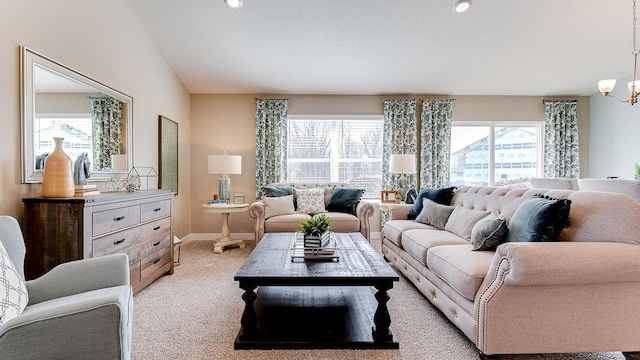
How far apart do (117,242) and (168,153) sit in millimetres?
2141

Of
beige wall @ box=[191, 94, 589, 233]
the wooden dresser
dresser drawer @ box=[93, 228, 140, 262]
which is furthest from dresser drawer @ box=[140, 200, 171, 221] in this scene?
beige wall @ box=[191, 94, 589, 233]

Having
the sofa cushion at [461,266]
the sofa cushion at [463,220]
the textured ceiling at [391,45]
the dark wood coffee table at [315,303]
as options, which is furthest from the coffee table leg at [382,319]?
the textured ceiling at [391,45]

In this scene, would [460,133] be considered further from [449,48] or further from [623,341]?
[623,341]

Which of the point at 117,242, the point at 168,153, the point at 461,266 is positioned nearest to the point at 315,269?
the point at 461,266

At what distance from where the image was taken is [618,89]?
15.9 ft

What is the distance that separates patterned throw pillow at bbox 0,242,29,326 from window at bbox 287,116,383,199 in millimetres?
3995

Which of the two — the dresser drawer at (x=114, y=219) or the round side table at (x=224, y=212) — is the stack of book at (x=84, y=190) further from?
the round side table at (x=224, y=212)

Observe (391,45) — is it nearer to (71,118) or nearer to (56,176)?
(71,118)

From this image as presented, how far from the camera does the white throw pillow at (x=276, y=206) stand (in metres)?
4.12

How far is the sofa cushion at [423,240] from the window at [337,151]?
235 cm

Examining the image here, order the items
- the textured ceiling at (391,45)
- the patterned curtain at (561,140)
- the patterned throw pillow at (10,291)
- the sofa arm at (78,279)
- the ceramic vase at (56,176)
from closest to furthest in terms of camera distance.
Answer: the patterned throw pillow at (10,291)
the sofa arm at (78,279)
the ceramic vase at (56,176)
the textured ceiling at (391,45)
the patterned curtain at (561,140)

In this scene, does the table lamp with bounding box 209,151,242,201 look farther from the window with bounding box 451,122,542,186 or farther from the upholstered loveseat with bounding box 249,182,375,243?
the window with bounding box 451,122,542,186

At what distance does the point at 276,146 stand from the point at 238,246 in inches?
67.1

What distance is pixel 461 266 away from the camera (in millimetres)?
1913
